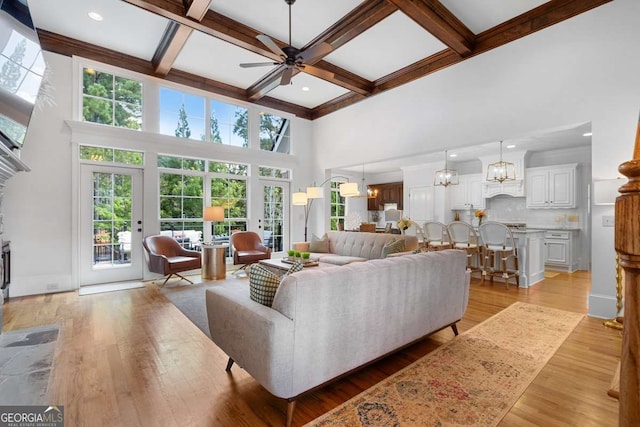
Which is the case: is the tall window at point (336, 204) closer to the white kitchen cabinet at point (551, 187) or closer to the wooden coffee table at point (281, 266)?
the wooden coffee table at point (281, 266)

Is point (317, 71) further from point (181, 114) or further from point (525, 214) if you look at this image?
point (525, 214)

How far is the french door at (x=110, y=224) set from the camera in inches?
190

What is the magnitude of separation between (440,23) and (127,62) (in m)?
4.99

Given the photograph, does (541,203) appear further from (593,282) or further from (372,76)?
(372,76)

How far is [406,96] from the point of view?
548 cm

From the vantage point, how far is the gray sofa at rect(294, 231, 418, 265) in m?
4.74

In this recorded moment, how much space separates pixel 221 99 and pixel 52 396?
5.55 meters

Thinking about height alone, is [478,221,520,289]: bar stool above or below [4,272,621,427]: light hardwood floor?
above

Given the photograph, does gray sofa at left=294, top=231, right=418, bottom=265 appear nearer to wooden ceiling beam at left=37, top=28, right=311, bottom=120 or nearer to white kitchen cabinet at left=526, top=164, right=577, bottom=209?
wooden ceiling beam at left=37, top=28, right=311, bottom=120

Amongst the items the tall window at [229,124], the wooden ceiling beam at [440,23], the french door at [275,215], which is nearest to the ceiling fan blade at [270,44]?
the wooden ceiling beam at [440,23]

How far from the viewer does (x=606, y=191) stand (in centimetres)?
306

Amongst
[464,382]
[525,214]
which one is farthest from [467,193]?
[464,382]

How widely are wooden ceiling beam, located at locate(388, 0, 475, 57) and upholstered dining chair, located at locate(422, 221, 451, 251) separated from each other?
9.58 feet

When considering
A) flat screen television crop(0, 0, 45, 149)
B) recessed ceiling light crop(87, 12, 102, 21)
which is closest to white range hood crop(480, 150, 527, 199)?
recessed ceiling light crop(87, 12, 102, 21)
